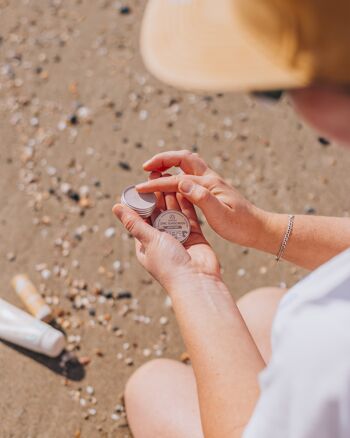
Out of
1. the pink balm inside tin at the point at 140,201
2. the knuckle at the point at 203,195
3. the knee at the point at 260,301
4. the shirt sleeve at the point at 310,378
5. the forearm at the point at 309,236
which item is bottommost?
the knee at the point at 260,301

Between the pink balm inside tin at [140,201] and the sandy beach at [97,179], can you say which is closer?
the pink balm inside tin at [140,201]

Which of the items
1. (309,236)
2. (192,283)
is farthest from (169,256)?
(309,236)

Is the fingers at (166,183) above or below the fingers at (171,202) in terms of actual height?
above

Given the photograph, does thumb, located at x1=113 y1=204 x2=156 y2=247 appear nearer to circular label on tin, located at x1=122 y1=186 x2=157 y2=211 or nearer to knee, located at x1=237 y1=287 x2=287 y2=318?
circular label on tin, located at x1=122 y1=186 x2=157 y2=211

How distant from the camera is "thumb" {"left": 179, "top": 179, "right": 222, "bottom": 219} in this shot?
2094 mm

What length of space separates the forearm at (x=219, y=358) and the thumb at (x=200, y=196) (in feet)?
1.22

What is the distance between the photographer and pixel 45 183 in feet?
10.7

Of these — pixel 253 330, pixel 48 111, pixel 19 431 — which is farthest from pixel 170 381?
pixel 48 111

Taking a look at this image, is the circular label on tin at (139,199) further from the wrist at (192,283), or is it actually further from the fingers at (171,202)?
the wrist at (192,283)

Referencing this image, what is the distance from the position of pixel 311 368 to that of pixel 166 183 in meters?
1.19

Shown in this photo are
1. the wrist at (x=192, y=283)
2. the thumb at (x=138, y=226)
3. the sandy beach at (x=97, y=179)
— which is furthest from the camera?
the sandy beach at (x=97, y=179)

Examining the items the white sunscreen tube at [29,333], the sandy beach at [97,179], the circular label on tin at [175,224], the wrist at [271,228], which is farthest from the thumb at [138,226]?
the sandy beach at [97,179]

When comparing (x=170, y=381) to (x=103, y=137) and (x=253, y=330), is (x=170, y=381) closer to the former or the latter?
(x=253, y=330)

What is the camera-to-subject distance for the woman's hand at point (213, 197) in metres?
2.13
